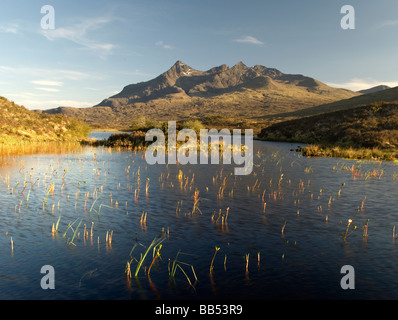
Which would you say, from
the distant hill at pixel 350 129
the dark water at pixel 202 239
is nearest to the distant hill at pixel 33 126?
the dark water at pixel 202 239

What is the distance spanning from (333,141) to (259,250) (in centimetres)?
5529

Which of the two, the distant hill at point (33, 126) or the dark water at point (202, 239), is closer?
the dark water at point (202, 239)

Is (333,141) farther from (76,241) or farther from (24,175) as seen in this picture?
(76,241)

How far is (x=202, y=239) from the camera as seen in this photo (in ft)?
37.9

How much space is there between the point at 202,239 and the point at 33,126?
59149mm

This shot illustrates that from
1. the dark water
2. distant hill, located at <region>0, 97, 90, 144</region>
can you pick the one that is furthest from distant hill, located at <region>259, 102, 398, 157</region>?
distant hill, located at <region>0, 97, 90, 144</region>

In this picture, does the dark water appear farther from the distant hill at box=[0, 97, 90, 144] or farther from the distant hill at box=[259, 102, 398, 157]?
the distant hill at box=[0, 97, 90, 144]

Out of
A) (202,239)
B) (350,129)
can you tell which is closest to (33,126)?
(202,239)

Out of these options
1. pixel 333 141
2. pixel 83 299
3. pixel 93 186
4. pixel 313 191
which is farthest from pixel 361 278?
pixel 333 141

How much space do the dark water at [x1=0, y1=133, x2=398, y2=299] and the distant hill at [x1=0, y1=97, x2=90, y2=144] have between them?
3791 centimetres

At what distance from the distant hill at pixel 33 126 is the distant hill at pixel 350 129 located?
156 ft

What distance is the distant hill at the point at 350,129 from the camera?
167ft

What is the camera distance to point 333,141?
60219 millimetres

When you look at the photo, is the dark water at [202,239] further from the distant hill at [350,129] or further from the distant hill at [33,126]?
the distant hill at [33,126]
